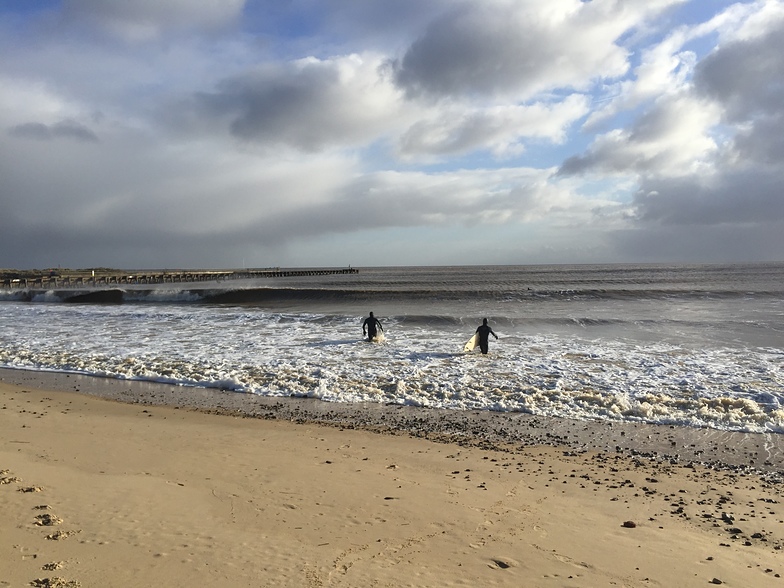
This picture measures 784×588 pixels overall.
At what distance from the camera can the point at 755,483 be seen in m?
6.36

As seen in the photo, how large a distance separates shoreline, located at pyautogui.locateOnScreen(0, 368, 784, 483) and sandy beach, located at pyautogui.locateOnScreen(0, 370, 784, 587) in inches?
2.3

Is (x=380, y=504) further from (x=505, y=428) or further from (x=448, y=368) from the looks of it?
(x=448, y=368)

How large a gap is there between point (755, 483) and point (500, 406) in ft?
14.6

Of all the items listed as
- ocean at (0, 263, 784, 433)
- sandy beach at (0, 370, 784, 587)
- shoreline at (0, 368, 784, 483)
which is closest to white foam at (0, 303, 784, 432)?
ocean at (0, 263, 784, 433)

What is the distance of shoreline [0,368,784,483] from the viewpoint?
24.7 ft

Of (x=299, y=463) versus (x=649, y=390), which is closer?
(x=299, y=463)

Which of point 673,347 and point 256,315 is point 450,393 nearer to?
point 673,347

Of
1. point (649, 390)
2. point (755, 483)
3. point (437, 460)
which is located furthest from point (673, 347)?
point (437, 460)

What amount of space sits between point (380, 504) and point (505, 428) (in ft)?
13.0

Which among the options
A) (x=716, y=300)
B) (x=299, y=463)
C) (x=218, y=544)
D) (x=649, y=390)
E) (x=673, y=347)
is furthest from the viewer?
(x=716, y=300)

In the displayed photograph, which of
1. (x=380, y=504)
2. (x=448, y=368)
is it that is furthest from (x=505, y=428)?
(x=448, y=368)

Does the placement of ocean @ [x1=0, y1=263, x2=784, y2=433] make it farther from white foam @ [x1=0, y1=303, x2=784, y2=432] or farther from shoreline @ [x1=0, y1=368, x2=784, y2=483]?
shoreline @ [x1=0, y1=368, x2=784, y2=483]

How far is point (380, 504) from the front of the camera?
17.9ft

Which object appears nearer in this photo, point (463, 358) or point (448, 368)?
point (448, 368)
